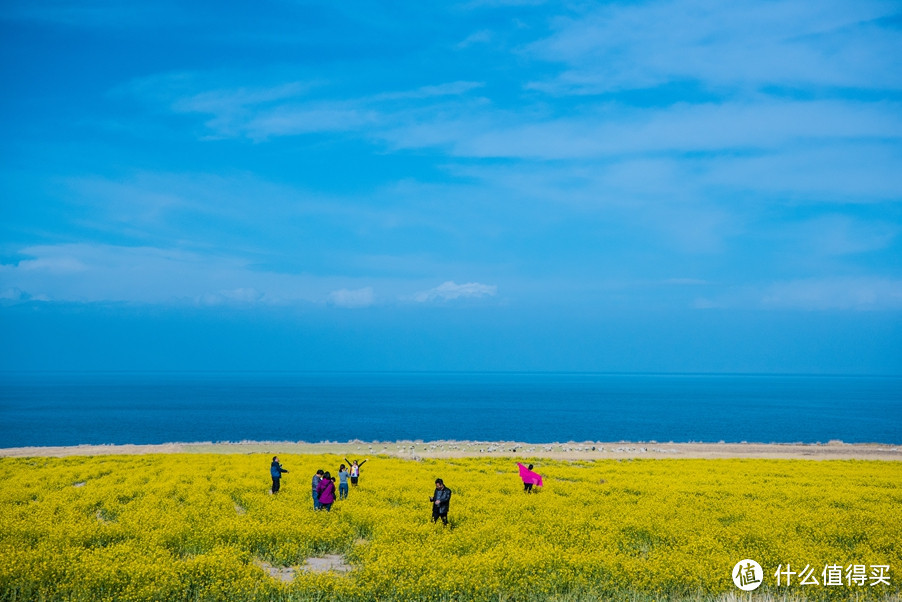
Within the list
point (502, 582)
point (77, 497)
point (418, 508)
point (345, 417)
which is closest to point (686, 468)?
point (418, 508)

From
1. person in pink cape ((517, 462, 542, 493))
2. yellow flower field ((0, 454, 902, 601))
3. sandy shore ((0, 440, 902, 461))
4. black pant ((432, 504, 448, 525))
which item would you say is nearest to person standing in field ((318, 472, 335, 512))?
yellow flower field ((0, 454, 902, 601))

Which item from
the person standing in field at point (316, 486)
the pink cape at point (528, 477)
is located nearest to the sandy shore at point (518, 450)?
the pink cape at point (528, 477)

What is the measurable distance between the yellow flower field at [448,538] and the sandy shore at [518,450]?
14.7 metres

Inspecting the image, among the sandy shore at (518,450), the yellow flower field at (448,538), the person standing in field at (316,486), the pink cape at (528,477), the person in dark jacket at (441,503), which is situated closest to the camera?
the yellow flower field at (448,538)

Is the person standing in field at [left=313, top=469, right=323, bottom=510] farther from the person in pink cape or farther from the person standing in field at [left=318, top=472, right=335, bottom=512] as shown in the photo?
the person in pink cape

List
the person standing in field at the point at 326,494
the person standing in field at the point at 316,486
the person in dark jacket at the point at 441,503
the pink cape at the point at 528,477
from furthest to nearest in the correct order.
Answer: the pink cape at the point at 528,477
the person standing in field at the point at 316,486
the person standing in field at the point at 326,494
the person in dark jacket at the point at 441,503

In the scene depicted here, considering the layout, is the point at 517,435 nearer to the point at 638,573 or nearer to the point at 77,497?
the point at 77,497

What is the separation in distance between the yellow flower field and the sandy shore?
48.4 ft

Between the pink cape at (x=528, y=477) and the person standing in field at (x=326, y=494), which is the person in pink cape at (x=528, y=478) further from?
the person standing in field at (x=326, y=494)

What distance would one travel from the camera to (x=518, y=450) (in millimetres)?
48156

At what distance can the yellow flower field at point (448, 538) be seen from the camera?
13.6 m

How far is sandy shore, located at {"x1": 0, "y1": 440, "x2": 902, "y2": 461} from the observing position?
4547 centimetres

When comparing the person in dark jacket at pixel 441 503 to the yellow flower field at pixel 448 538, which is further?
the person in dark jacket at pixel 441 503

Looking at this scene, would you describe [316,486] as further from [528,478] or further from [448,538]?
[528,478]
